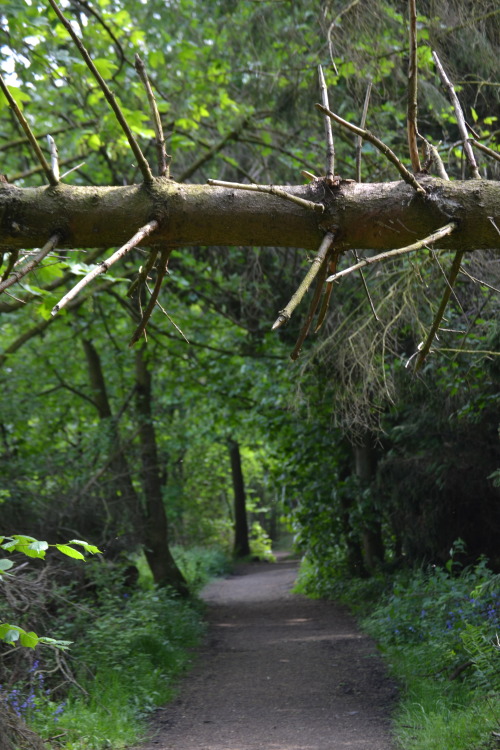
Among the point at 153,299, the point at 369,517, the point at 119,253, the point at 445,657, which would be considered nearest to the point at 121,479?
the point at 369,517

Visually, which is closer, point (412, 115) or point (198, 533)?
point (412, 115)

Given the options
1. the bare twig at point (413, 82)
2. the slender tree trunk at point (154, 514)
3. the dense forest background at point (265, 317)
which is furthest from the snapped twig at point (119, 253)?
the slender tree trunk at point (154, 514)

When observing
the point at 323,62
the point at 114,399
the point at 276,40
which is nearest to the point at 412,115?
the point at 323,62

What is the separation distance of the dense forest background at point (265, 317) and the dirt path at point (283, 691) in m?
1.52

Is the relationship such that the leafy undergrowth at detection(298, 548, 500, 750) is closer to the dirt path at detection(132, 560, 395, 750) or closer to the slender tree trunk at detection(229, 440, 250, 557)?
the dirt path at detection(132, 560, 395, 750)

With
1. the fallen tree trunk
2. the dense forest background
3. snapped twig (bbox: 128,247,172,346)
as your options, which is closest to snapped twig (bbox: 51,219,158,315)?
the fallen tree trunk

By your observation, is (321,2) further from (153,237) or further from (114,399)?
(114,399)

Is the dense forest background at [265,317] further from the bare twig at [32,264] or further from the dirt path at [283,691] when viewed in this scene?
the bare twig at [32,264]

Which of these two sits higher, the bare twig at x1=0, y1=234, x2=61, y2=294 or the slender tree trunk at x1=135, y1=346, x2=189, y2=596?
the bare twig at x1=0, y1=234, x2=61, y2=294

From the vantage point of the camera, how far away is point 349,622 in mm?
11578

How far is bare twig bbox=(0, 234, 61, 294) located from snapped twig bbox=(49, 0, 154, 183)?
1.19ft

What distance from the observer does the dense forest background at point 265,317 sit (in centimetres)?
726

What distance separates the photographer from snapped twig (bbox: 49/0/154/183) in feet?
7.25

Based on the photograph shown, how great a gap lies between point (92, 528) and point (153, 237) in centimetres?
814
